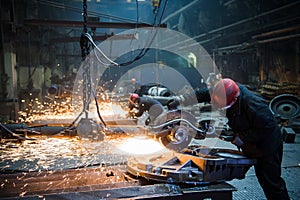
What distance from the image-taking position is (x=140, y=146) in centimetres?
549

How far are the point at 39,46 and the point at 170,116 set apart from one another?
9.96m

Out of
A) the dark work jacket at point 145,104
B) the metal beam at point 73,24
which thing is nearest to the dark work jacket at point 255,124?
the dark work jacket at point 145,104

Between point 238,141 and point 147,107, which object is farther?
point 147,107

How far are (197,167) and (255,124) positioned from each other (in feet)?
2.86

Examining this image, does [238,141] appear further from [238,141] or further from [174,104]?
[174,104]

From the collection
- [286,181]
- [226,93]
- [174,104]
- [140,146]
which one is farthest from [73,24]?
[286,181]

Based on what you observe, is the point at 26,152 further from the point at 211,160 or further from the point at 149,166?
the point at 211,160

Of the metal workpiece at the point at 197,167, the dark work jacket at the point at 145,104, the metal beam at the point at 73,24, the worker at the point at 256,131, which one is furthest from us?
the metal beam at the point at 73,24

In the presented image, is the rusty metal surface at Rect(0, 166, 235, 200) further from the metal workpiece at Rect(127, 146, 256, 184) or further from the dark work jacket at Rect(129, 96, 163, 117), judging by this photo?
the dark work jacket at Rect(129, 96, 163, 117)

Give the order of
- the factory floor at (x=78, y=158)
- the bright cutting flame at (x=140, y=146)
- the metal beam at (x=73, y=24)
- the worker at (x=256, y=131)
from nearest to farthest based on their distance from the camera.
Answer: the worker at (x=256, y=131) < the factory floor at (x=78, y=158) < the bright cutting flame at (x=140, y=146) < the metal beam at (x=73, y=24)

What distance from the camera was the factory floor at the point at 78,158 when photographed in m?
3.81

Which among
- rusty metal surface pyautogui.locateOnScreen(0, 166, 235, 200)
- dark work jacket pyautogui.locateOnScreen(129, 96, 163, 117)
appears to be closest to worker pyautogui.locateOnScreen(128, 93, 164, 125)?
dark work jacket pyautogui.locateOnScreen(129, 96, 163, 117)

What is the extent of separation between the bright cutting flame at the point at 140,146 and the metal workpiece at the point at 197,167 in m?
1.92

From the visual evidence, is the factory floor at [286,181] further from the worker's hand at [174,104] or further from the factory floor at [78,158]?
the worker's hand at [174,104]
